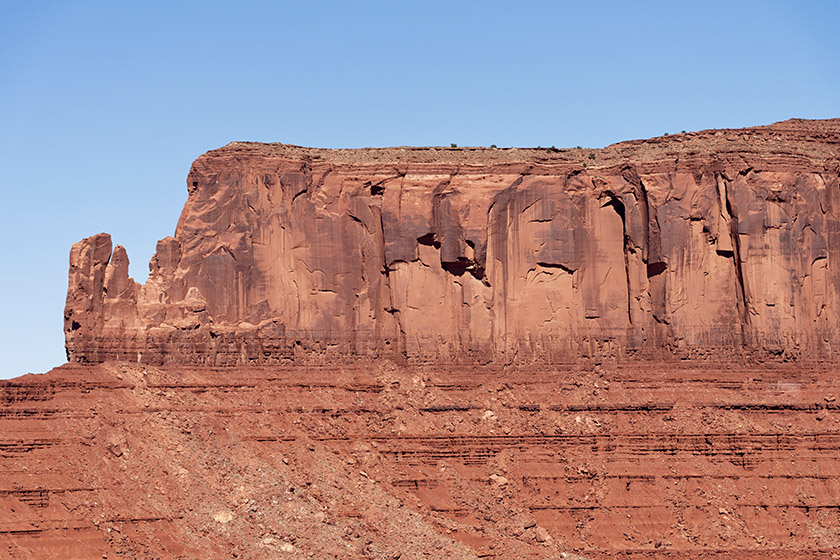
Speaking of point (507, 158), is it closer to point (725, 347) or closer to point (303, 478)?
point (725, 347)

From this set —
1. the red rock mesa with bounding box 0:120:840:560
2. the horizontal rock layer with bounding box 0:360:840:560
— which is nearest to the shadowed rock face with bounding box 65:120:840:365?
the red rock mesa with bounding box 0:120:840:560

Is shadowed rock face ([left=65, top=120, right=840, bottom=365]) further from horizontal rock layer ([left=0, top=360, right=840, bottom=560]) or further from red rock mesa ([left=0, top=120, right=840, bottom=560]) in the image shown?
horizontal rock layer ([left=0, top=360, right=840, bottom=560])

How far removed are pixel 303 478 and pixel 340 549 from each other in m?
3.68

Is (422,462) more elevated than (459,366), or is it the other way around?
(459,366)

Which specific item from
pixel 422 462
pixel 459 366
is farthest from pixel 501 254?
pixel 422 462

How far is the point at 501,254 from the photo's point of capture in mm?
72438

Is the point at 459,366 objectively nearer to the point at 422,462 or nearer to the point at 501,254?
the point at 501,254

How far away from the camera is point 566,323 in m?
72.3

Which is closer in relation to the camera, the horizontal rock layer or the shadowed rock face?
the horizontal rock layer

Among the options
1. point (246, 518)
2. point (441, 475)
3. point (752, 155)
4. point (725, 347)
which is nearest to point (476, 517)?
point (441, 475)

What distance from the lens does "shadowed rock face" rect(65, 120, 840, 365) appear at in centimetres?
7081

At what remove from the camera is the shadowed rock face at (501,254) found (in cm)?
7081

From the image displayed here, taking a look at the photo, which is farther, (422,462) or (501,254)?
(501,254)

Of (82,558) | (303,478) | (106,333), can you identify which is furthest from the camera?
(106,333)
